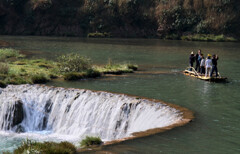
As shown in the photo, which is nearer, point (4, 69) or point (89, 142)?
point (89, 142)

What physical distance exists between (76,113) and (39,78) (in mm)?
7841

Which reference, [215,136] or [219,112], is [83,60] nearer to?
[219,112]

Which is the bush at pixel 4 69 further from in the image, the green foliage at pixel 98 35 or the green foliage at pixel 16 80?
the green foliage at pixel 98 35

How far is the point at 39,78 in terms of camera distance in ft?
98.1

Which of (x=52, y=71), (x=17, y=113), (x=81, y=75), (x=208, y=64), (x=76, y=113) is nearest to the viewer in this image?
(x=76, y=113)

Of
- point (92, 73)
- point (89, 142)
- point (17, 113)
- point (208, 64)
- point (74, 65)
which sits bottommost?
point (17, 113)

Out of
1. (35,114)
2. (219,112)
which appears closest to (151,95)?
(219,112)

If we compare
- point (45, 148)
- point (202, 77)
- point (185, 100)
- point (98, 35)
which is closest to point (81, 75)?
point (202, 77)

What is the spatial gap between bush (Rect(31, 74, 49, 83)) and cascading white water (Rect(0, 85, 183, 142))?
296 cm

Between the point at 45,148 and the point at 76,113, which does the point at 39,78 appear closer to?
the point at 76,113

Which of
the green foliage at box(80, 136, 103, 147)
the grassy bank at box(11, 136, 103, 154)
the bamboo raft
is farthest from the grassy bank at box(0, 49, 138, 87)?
the grassy bank at box(11, 136, 103, 154)

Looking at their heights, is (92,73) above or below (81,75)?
above

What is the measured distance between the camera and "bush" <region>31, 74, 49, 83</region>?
2966 cm

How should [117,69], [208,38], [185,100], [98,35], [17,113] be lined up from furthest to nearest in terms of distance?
[98,35]
[208,38]
[117,69]
[185,100]
[17,113]
